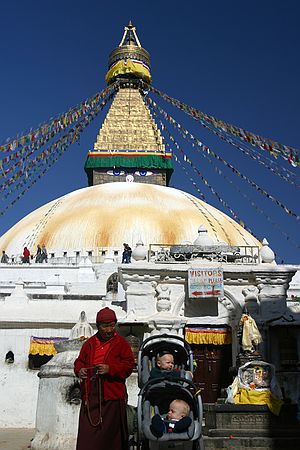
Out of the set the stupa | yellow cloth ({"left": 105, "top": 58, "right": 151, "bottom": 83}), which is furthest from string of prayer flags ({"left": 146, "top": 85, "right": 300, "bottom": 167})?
yellow cloth ({"left": 105, "top": 58, "right": 151, "bottom": 83})

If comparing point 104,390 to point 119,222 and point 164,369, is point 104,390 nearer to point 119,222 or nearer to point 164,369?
point 164,369

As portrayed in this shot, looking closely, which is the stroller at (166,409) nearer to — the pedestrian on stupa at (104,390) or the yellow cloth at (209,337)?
the pedestrian on stupa at (104,390)

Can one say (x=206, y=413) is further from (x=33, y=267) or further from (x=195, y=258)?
(x=33, y=267)

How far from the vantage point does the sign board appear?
12148mm

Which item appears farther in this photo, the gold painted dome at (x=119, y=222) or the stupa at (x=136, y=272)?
the gold painted dome at (x=119, y=222)

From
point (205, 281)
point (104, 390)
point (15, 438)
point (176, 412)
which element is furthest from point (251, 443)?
point (205, 281)

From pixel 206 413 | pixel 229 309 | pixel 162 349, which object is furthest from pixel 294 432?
pixel 229 309

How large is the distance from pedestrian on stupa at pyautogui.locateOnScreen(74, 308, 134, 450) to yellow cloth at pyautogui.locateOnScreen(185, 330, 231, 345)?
790 cm

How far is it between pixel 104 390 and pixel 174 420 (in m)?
0.71

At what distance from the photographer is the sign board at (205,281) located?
12148 millimetres

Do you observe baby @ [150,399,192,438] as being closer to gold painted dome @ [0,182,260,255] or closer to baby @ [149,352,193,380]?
baby @ [149,352,193,380]

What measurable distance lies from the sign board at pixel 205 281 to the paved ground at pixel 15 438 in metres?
4.53

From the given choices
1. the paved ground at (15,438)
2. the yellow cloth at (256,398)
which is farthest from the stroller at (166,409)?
the yellow cloth at (256,398)

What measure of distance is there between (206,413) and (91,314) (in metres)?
5.27
